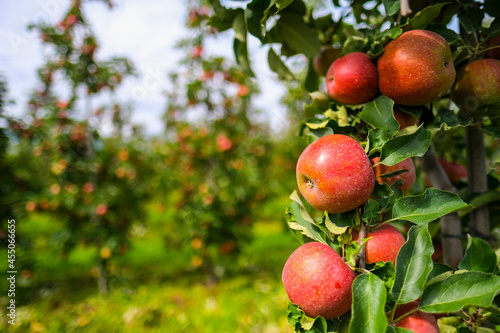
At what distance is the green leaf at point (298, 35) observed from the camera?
723 mm

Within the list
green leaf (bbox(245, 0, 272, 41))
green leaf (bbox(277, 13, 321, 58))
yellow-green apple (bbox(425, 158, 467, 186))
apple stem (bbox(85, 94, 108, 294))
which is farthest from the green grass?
green leaf (bbox(245, 0, 272, 41))

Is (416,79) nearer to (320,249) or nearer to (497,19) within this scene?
(497,19)

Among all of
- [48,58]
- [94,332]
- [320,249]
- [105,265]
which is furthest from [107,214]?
[320,249]

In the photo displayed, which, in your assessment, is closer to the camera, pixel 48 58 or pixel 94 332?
pixel 94 332

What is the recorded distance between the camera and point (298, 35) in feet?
2.47

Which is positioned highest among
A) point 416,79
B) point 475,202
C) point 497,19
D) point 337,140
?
point 497,19

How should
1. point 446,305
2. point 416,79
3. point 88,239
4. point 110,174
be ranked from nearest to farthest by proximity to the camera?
point 446,305 → point 416,79 → point 88,239 → point 110,174

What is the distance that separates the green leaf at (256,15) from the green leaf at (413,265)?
0.45m

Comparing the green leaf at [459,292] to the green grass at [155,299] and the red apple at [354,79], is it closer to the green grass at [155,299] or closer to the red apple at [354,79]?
the red apple at [354,79]

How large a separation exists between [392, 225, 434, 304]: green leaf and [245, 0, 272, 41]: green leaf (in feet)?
1.49

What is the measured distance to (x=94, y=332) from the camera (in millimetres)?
2543

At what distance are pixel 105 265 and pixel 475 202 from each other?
345cm

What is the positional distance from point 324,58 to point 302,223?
19.2 inches

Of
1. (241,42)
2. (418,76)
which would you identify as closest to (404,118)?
(418,76)
